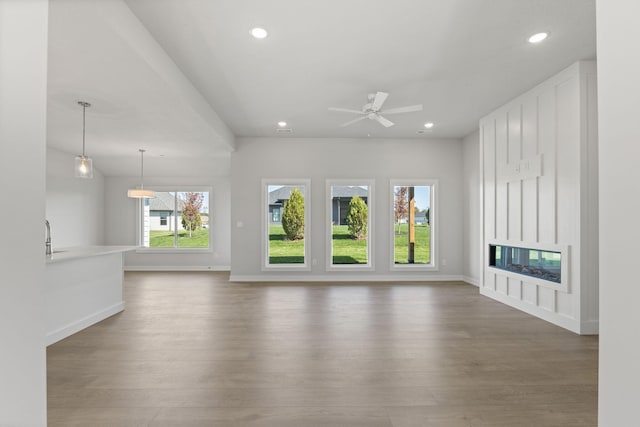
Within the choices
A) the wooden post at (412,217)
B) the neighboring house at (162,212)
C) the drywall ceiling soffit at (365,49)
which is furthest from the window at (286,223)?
the neighboring house at (162,212)

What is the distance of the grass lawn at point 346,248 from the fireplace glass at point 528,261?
8.52 ft

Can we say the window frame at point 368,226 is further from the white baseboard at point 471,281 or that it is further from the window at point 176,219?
the window at point 176,219

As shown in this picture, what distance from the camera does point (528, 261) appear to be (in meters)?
4.47

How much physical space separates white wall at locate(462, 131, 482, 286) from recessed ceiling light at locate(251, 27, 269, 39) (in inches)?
194

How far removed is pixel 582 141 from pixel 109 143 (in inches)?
306

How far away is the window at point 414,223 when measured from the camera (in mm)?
6996

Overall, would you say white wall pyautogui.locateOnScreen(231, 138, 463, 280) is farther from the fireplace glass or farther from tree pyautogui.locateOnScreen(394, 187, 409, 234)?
the fireplace glass

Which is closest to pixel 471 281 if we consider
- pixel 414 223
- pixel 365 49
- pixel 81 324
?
pixel 414 223

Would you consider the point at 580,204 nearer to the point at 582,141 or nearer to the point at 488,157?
the point at 582,141

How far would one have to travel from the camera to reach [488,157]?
536 centimetres

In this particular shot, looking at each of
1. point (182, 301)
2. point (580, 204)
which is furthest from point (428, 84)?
point (182, 301)

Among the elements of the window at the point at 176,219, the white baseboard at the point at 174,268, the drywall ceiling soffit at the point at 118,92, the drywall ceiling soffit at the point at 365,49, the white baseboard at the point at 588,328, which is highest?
the drywall ceiling soffit at the point at 365,49

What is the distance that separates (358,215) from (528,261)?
3394 millimetres

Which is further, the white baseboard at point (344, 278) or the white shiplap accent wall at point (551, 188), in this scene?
the white baseboard at point (344, 278)
